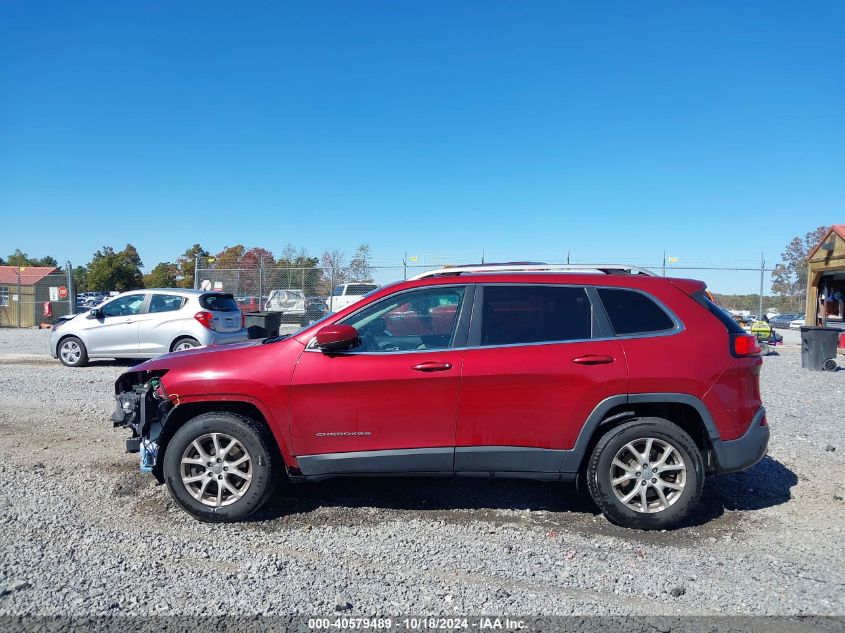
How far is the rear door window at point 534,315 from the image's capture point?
417 cm

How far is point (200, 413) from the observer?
4.31m

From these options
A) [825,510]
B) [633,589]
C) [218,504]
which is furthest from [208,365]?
[825,510]

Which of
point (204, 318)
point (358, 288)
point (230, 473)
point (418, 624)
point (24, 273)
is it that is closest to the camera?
point (418, 624)

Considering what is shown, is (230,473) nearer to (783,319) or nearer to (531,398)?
(531,398)

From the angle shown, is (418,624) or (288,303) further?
(288,303)

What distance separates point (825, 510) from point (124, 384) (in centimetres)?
562

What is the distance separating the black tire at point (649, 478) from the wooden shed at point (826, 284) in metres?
17.6

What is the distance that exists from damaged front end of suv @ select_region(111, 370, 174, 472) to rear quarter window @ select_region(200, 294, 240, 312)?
726 cm

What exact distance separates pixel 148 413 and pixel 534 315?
2.94 m

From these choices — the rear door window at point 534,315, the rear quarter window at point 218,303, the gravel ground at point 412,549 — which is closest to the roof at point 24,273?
the rear quarter window at point 218,303

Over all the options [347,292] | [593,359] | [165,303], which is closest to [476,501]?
[593,359]

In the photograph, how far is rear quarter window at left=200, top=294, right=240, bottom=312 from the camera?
1159 centimetres

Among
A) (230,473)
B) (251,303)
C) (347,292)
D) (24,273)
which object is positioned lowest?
(230,473)

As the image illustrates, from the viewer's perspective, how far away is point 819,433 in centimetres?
673
